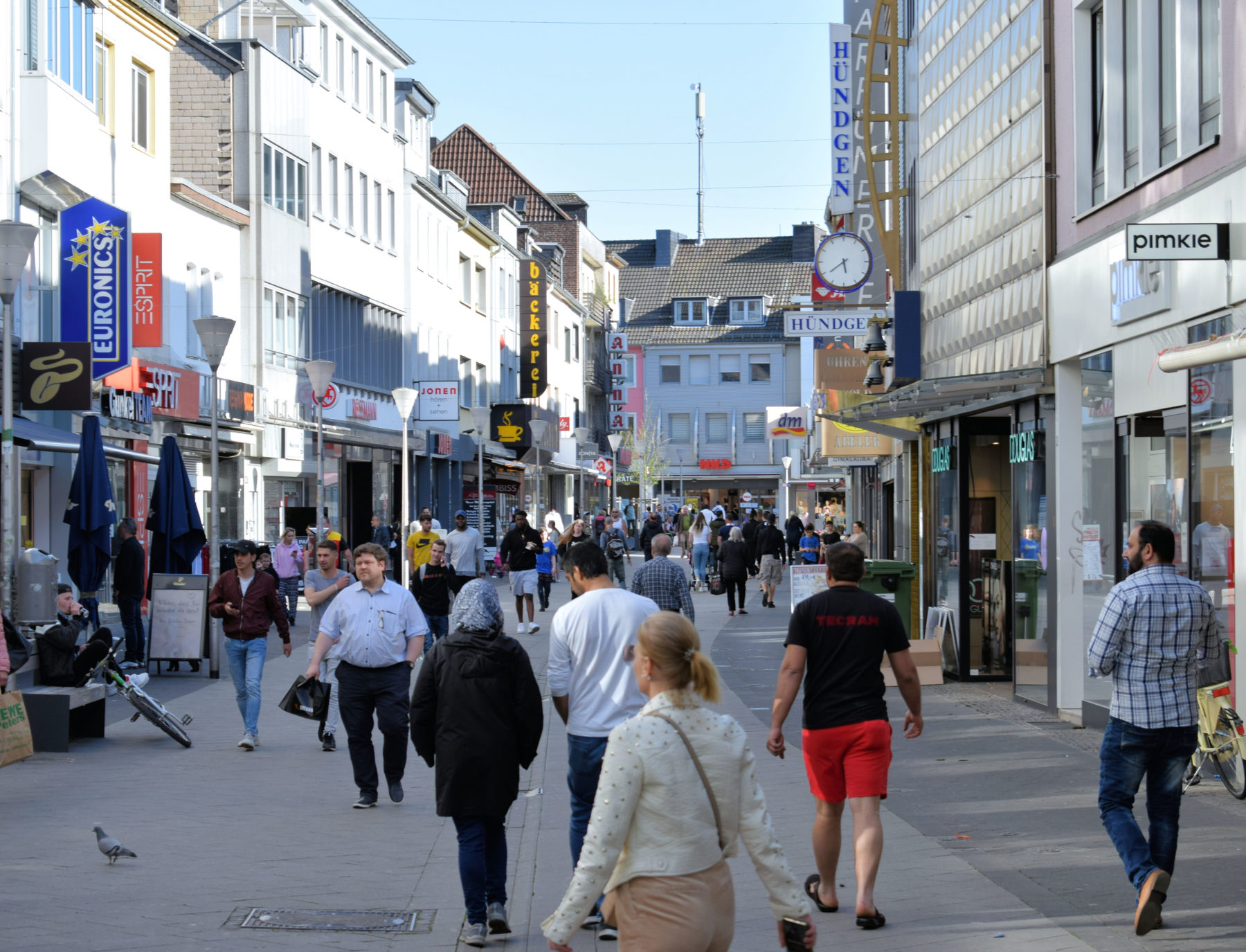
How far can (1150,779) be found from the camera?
6.82 meters

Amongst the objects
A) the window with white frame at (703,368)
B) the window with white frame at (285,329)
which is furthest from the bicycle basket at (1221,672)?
the window with white frame at (703,368)

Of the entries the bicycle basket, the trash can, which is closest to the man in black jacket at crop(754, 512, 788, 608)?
the trash can

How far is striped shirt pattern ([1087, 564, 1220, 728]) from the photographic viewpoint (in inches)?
264

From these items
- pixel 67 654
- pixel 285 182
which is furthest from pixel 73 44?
pixel 67 654

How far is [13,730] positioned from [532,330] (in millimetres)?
46319

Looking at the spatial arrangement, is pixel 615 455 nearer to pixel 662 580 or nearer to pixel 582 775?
pixel 662 580

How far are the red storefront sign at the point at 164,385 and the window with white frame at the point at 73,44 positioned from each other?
425cm

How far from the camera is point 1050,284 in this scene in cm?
1396

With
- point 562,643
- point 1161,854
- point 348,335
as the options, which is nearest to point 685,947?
point 562,643

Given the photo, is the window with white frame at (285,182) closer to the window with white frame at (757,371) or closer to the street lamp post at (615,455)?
the street lamp post at (615,455)

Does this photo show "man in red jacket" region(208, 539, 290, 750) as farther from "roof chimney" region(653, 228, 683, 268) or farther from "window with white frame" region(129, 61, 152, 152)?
"roof chimney" region(653, 228, 683, 268)

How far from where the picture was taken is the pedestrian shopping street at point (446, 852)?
21.7 ft

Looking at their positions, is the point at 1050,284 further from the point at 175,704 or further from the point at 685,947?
the point at 685,947

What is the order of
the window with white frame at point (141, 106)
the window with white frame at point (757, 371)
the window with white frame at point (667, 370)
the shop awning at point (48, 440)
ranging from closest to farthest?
1. the shop awning at point (48, 440)
2. the window with white frame at point (141, 106)
3. the window with white frame at point (757, 371)
4. the window with white frame at point (667, 370)
